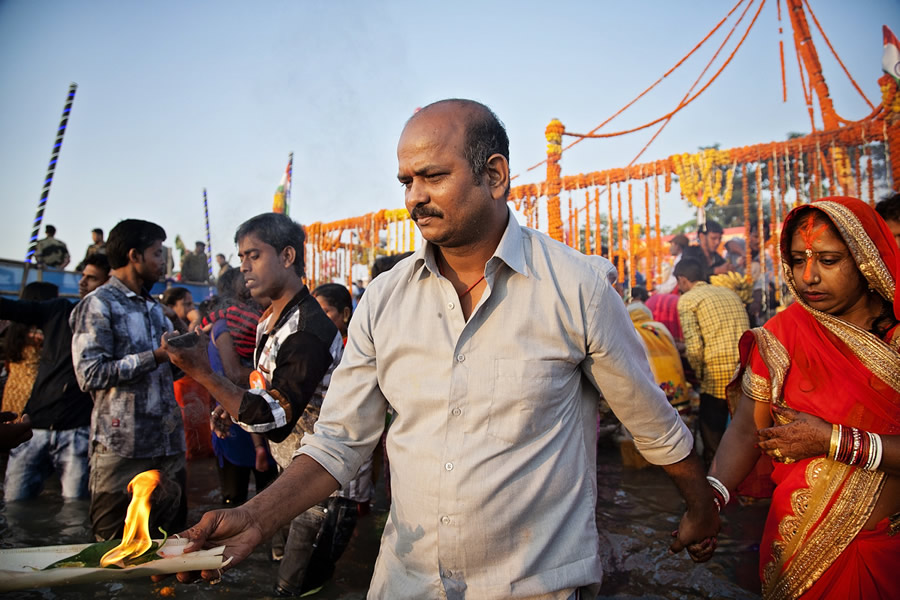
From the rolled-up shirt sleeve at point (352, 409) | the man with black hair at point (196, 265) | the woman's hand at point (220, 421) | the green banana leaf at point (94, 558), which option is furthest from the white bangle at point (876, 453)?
the man with black hair at point (196, 265)

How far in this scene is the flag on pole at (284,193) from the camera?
11.0 metres

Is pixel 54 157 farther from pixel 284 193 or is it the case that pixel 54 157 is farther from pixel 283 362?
pixel 283 362

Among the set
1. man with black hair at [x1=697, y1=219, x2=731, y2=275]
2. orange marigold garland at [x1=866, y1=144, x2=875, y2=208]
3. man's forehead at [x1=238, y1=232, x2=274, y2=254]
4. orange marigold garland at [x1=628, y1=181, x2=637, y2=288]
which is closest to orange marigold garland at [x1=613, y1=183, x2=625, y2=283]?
orange marigold garland at [x1=628, y1=181, x2=637, y2=288]

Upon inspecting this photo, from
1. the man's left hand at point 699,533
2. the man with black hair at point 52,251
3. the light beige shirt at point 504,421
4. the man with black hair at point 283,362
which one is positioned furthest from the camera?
the man with black hair at point 52,251

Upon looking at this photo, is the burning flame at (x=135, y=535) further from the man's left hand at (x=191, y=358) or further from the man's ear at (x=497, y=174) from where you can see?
the man's ear at (x=497, y=174)

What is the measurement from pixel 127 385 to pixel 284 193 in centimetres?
839

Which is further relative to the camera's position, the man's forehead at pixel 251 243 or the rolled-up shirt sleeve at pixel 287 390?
the man's forehead at pixel 251 243

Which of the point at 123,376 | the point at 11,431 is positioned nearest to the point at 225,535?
the point at 11,431

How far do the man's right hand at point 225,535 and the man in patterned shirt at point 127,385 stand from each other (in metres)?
2.04

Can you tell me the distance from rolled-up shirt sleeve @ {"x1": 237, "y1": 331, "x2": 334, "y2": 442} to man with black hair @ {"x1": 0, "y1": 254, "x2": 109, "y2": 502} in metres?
2.77

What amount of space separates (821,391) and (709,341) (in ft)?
10.6

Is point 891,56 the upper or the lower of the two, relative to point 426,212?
upper

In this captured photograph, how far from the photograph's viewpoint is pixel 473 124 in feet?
5.14

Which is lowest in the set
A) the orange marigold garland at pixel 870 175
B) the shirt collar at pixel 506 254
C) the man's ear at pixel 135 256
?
the shirt collar at pixel 506 254
